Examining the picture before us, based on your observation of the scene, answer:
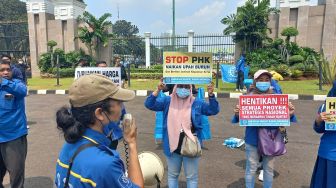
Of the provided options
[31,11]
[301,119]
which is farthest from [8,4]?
[301,119]

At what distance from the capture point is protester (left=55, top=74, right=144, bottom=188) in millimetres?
1377

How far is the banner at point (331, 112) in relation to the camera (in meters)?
2.91

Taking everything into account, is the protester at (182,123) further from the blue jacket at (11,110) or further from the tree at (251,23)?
the tree at (251,23)

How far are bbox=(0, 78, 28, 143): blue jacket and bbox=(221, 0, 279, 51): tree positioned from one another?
1533cm

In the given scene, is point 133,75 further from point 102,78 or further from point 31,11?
point 102,78

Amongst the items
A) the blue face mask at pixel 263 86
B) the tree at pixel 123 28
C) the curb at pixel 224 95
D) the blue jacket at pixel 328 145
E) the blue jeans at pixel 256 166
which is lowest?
the curb at pixel 224 95

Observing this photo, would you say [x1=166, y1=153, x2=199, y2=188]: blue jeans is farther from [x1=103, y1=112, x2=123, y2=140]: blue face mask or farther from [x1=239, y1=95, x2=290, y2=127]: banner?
[x1=103, y1=112, x2=123, y2=140]: blue face mask

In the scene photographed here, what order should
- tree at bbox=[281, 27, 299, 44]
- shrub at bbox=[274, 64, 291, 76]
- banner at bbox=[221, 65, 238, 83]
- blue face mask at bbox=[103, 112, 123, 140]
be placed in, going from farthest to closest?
tree at bbox=[281, 27, 299, 44] → shrub at bbox=[274, 64, 291, 76] → banner at bbox=[221, 65, 238, 83] → blue face mask at bbox=[103, 112, 123, 140]

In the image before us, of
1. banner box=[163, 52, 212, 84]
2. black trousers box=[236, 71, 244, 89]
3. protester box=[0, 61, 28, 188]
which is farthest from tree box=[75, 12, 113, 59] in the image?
banner box=[163, 52, 212, 84]

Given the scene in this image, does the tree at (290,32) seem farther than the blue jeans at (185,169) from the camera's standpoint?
Yes

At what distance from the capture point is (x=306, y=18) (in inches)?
691

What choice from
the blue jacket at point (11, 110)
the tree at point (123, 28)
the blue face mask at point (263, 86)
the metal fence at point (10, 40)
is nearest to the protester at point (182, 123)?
the blue face mask at point (263, 86)

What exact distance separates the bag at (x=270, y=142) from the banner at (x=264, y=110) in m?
0.09

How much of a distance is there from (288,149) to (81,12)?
19561mm
